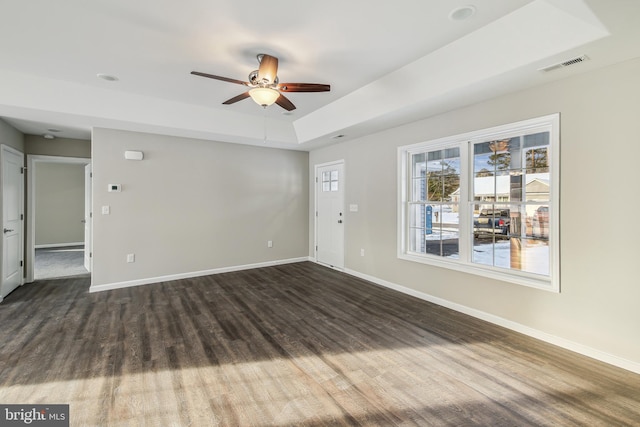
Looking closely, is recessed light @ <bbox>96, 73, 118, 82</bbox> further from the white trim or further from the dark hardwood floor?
the white trim

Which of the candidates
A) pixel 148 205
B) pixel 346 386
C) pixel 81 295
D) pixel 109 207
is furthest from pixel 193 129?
pixel 346 386

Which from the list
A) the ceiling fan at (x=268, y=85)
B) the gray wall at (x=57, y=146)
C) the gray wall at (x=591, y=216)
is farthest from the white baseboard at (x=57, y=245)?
the gray wall at (x=591, y=216)

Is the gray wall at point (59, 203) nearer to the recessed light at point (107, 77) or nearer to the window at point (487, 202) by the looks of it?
the recessed light at point (107, 77)

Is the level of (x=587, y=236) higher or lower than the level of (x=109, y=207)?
lower

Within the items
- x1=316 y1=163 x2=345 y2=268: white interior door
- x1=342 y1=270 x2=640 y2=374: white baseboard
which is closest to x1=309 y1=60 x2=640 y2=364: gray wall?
x1=342 y1=270 x2=640 y2=374: white baseboard

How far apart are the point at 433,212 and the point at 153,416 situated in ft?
12.5

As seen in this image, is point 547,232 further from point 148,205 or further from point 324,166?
point 148,205

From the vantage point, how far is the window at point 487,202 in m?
3.01

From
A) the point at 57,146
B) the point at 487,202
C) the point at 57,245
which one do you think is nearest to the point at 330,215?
the point at 487,202

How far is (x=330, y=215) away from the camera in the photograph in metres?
6.04

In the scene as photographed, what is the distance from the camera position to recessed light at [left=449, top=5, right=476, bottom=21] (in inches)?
89.0

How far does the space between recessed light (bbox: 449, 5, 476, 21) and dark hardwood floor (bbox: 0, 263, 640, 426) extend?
9.48 ft

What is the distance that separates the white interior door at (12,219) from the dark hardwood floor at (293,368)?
27.0 inches

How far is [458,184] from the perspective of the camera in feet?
12.5
